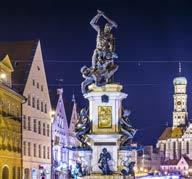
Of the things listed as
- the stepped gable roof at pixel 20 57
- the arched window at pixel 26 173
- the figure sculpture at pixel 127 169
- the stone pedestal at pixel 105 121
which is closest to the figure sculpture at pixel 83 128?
the stone pedestal at pixel 105 121

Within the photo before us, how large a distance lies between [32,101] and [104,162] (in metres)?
33.0

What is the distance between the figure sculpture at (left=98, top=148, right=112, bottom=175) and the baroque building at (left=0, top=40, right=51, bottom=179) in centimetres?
2895

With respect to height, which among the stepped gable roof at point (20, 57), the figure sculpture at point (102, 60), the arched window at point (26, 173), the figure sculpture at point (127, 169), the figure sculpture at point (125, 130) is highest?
the stepped gable roof at point (20, 57)

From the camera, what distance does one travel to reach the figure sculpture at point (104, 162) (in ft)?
125

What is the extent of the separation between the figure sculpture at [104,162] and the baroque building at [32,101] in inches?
1140

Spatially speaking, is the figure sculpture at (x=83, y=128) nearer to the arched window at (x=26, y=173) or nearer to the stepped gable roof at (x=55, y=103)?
the arched window at (x=26, y=173)

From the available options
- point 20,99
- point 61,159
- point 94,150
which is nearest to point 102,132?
point 94,150

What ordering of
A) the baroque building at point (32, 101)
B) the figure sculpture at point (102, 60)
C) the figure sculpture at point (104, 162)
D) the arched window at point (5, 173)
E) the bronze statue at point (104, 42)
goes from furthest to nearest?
1. the baroque building at point (32, 101)
2. the arched window at point (5, 173)
3. the bronze statue at point (104, 42)
4. the figure sculpture at point (102, 60)
5. the figure sculpture at point (104, 162)

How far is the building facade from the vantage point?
8262 centimetres

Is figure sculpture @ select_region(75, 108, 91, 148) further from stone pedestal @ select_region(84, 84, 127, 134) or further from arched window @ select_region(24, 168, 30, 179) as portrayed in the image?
arched window @ select_region(24, 168, 30, 179)

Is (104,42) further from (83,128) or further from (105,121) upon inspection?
(83,128)

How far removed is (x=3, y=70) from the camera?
200ft

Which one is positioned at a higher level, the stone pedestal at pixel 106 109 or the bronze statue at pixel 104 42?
the bronze statue at pixel 104 42

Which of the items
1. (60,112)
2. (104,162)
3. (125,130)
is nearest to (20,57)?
(60,112)
